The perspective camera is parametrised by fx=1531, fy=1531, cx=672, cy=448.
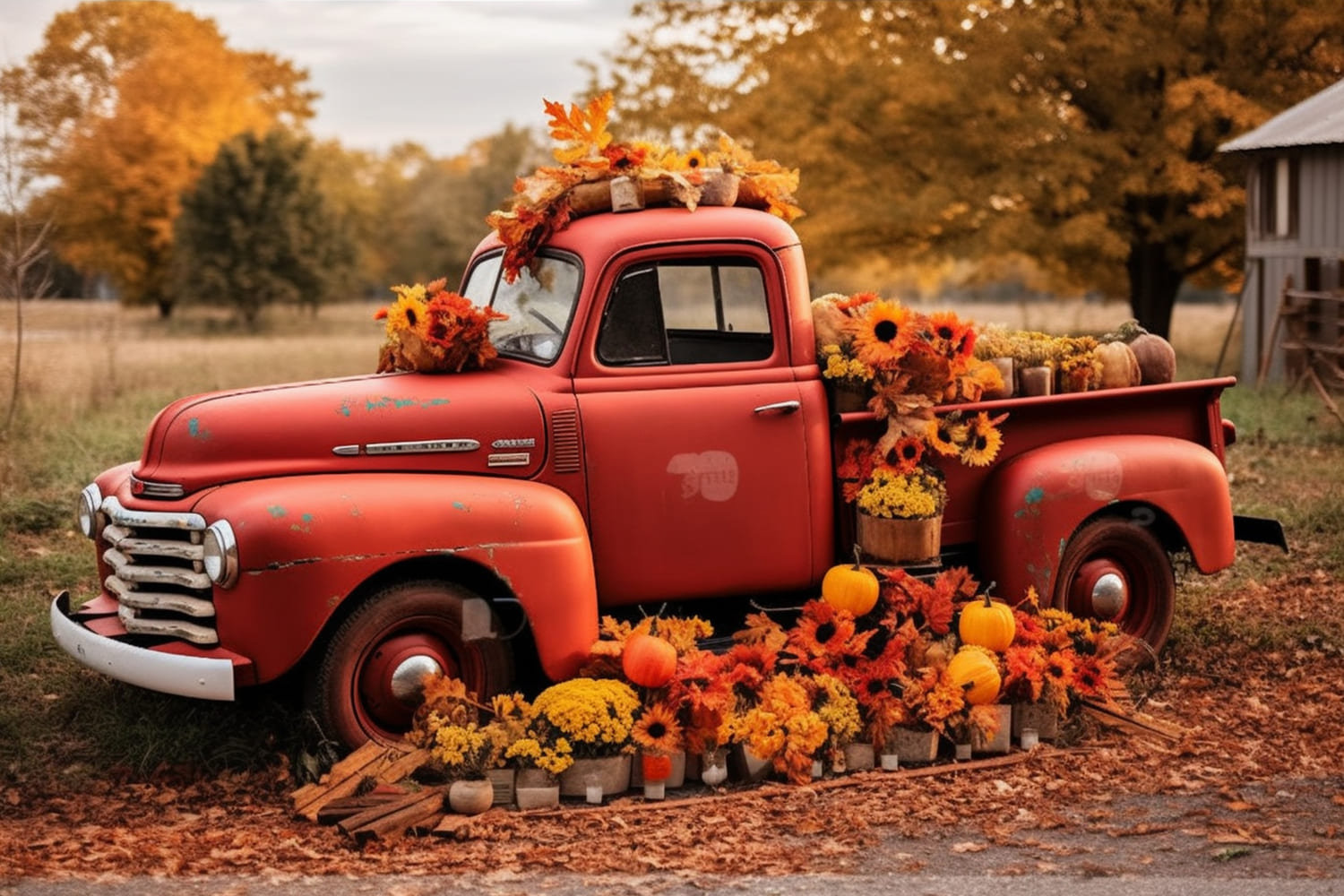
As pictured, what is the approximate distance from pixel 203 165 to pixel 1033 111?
2800cm

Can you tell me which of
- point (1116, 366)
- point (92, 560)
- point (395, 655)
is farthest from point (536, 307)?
point (92, 560)

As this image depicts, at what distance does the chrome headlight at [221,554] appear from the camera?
528 centimetres

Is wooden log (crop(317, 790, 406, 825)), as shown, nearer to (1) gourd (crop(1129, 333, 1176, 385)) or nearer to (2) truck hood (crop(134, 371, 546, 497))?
(2) truck hood (crop(134, 371, 546, 497))

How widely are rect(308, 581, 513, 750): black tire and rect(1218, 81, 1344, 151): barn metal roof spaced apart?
15.6m

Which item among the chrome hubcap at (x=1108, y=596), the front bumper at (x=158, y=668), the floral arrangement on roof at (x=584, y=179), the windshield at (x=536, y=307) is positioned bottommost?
the chrome hubcap at (x=1108, y=596)

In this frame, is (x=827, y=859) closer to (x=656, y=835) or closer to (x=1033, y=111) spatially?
(x=656, y=835)

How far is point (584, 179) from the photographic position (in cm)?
646

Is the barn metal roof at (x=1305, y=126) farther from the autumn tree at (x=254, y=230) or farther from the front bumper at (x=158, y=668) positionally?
the autumn tree at (x=254, y=230)

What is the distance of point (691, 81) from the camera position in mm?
25312

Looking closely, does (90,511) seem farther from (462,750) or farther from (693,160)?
(693,160)

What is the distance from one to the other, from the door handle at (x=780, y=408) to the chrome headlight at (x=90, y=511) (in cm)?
272

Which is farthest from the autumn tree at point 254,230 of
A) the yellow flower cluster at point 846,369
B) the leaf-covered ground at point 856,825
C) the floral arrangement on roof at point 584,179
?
the leaf-covered ground at point 856,825

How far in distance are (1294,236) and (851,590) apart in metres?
16.0

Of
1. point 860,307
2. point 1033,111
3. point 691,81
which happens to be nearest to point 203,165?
point 691,81
